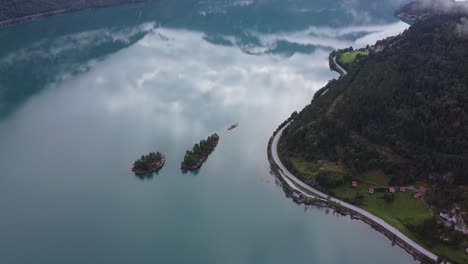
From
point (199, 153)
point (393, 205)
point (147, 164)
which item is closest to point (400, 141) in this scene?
point (393, 205)

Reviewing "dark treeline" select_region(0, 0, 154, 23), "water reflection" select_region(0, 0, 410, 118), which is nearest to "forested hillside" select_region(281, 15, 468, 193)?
"water reflection" select_region(0, 0, 410, 118)

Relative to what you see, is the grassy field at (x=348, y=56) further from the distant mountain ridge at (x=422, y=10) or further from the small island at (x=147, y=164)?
the small island at (x=147, y=164)

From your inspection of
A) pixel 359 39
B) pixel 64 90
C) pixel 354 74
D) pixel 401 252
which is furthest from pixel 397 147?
pixel 359 39

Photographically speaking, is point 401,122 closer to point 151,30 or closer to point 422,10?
point 151,30

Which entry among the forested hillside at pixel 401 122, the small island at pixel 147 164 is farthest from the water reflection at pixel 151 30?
the forested hillside at pixel 401 122

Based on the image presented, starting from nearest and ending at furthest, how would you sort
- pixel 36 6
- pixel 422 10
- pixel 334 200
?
1. pixel 334 200
2. pixel 422 10
3. pixel 36 6

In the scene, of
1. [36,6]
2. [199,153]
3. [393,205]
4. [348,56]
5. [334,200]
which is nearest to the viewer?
[393,205]
